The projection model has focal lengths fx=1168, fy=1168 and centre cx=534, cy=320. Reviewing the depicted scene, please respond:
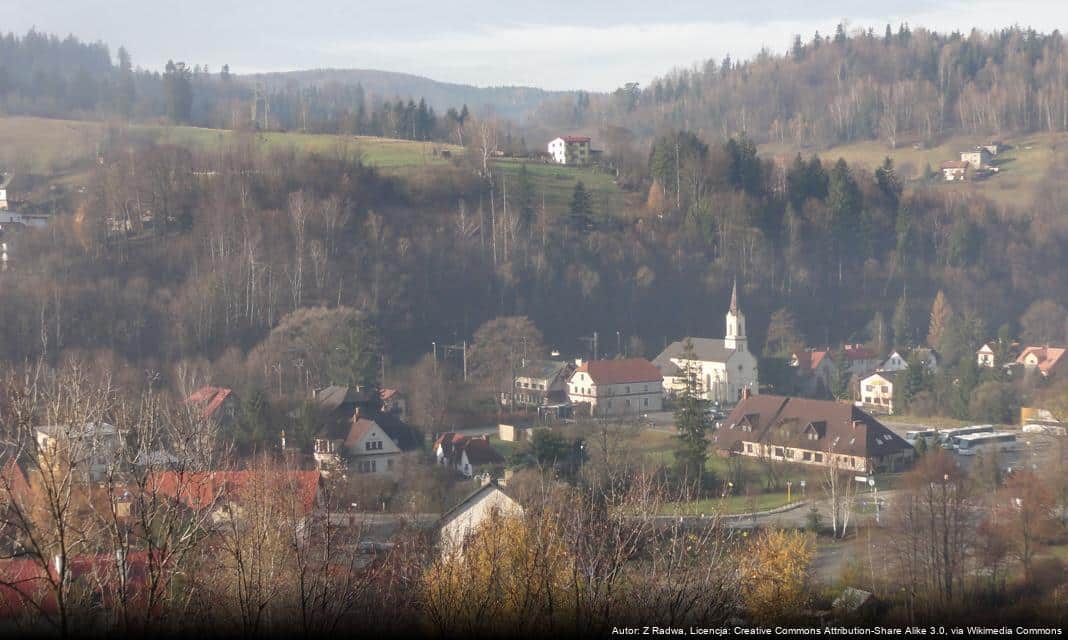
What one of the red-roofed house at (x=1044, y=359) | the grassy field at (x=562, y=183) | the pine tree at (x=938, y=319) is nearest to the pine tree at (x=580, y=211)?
the grassy field at (x=562, y=183)

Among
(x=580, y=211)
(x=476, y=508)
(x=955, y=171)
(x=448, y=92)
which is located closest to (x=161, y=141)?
(x=580, y=211)

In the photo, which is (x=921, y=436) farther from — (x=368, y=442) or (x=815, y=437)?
(x=368, y=442)

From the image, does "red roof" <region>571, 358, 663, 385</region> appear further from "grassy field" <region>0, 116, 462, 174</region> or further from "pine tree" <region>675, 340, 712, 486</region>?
"grassy field" <region>0, 116, 462, 174</region>

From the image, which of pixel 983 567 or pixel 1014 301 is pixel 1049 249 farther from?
pixel 983 567

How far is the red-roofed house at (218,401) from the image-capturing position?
16688 mm

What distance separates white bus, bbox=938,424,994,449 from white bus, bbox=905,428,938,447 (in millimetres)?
138

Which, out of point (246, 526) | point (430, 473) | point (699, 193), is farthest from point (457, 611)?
point (699, 193)

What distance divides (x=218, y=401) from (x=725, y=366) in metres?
11.6

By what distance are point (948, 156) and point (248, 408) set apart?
38.1 meters

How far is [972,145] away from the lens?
47.7 metres

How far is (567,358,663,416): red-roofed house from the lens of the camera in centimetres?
2248

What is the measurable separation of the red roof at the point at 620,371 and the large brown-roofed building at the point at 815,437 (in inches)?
158

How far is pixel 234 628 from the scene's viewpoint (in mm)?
4801

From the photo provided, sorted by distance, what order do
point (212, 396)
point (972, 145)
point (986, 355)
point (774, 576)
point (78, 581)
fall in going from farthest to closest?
point (972, 145) < point (986, 355) < point (212, 396) < point (774, 576) < point (78, 581)
